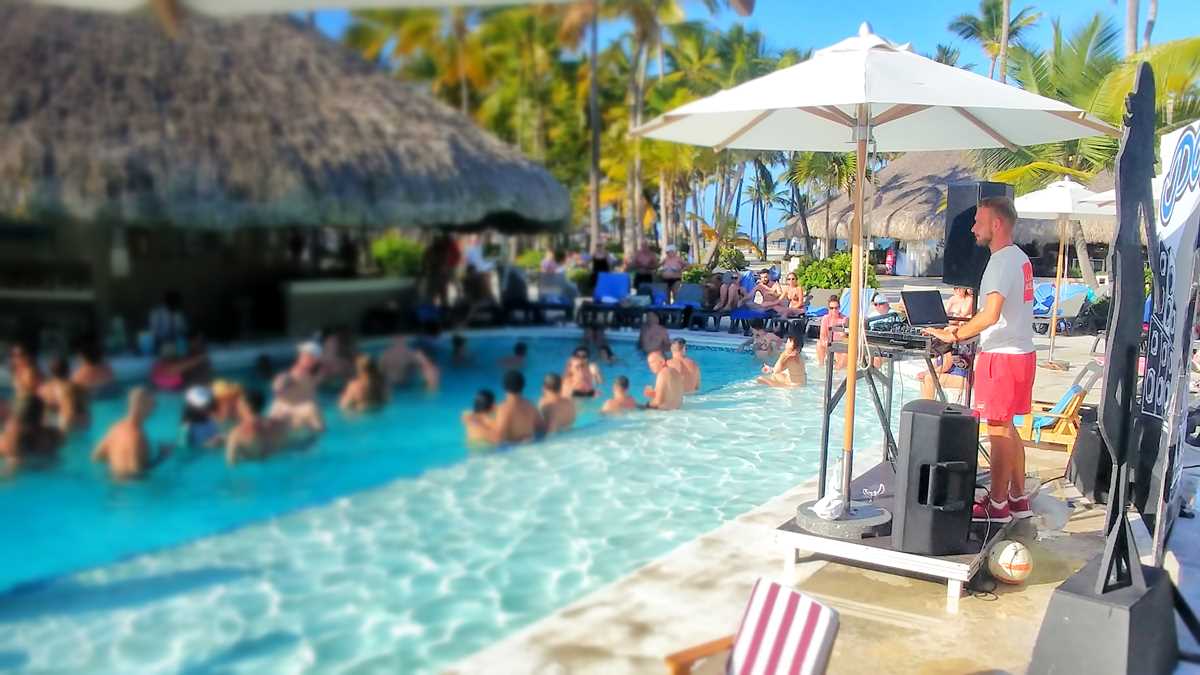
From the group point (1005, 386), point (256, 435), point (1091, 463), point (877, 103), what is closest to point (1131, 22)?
point (1091, 463)

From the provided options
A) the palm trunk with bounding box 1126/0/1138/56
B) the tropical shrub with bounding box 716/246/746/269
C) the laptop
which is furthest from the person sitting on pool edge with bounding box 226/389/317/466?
the palm trunk with bounding box 1126/0/1138/56

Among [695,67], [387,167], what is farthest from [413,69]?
[695,67]

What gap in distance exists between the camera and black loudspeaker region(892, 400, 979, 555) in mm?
3893

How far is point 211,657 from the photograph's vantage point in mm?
3463

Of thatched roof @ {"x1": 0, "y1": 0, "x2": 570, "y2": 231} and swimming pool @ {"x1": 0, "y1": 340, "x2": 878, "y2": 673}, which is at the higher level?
thatched roof @ {"x1": 0, "y1": 0, "x2": 570, "y2": 231}

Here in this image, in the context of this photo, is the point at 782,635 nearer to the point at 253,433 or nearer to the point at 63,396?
the point at 253,433

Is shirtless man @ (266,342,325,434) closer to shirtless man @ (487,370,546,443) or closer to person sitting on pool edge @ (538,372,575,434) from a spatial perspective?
shirtless man @ (487,370,546,443)

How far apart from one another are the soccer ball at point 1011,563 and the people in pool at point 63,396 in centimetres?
373

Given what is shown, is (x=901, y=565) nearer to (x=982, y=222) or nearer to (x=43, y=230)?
(x=982, y=222)

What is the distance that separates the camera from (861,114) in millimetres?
4383

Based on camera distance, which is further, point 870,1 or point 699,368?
point 699,368

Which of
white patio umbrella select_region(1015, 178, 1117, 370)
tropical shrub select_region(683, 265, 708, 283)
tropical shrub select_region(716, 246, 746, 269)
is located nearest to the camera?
tropical shrub select_region(683, 265, 708, 283)

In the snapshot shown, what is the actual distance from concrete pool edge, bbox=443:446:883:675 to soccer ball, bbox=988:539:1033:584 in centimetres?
78

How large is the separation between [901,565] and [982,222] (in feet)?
6.00
